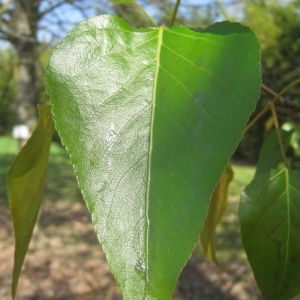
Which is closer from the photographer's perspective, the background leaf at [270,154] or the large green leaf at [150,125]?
the large green leaf at [150,125]

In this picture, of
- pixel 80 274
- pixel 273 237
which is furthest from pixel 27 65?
pixel 273 237

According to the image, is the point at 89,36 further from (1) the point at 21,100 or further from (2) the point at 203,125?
(1) the point at 21,100

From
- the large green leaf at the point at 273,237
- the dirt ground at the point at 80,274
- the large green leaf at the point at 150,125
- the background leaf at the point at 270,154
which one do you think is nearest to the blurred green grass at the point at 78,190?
the dirt ground at the point at 80,274

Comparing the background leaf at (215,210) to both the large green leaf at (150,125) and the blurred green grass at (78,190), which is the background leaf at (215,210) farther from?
the blurred green grass at (78,190)

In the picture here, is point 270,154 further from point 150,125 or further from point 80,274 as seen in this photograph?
point 80,274

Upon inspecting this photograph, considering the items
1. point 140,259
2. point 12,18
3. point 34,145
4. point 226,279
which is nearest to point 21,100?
point 12,18

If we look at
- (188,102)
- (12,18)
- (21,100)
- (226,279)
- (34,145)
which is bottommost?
(226,279)
